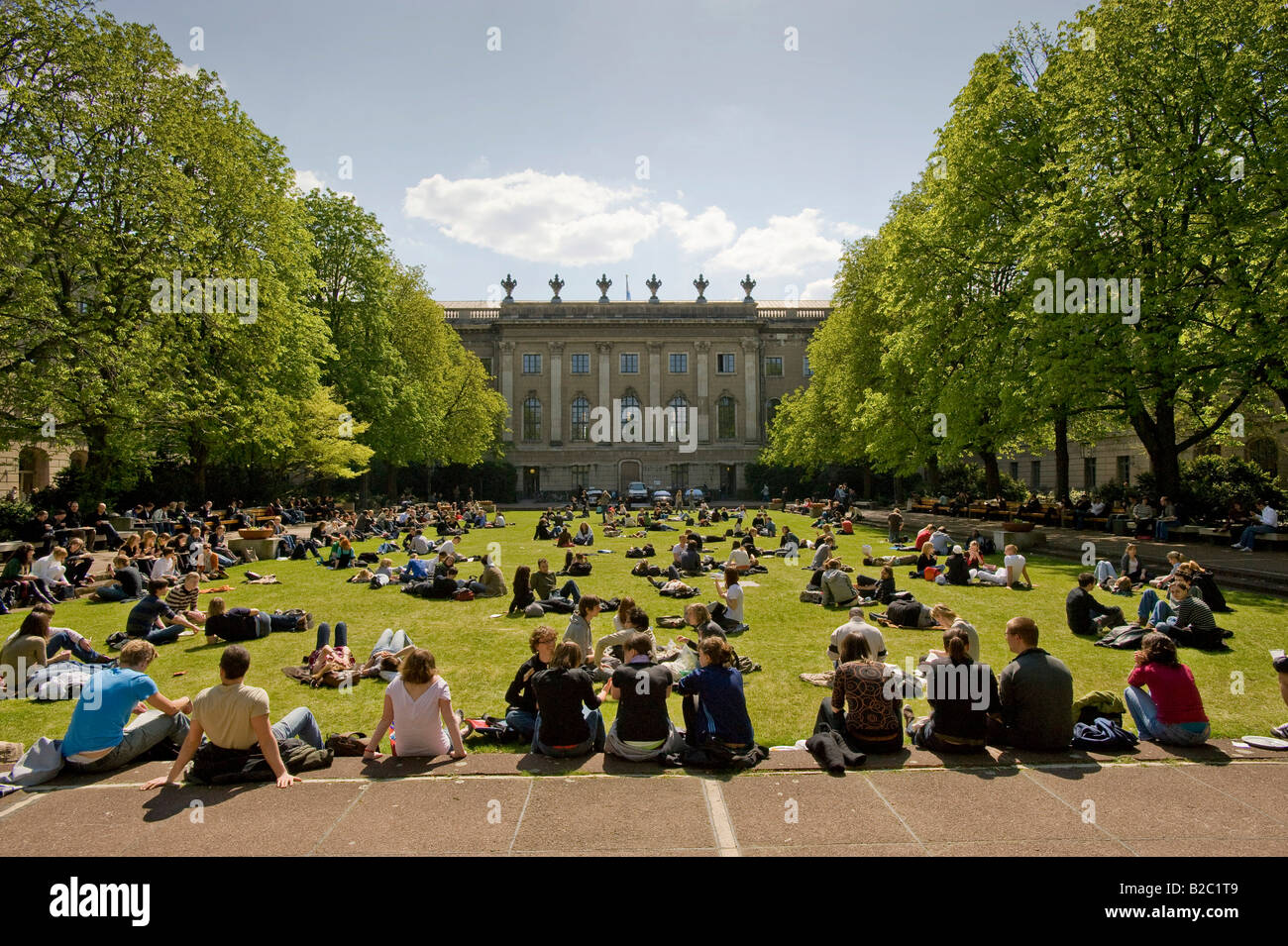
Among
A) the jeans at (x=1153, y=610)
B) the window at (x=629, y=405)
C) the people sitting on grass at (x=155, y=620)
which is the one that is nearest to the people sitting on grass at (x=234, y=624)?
the people sitting on grass at (x=155, y=620)

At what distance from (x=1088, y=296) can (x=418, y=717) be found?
20.7 meters

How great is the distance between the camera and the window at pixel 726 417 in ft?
201

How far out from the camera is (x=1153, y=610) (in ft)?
35.6

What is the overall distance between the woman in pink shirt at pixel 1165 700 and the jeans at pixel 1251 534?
15.4m

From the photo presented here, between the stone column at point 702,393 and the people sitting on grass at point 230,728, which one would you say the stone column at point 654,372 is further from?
the people sitting on grass at point 230,728

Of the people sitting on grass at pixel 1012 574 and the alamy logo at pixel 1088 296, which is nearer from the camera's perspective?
the people sitting on grass at pixel 1012 574

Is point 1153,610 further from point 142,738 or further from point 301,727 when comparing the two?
point 142,738

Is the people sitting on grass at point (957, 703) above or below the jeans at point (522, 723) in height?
above

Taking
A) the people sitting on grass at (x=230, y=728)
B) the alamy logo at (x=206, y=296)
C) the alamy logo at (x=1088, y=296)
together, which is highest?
the alamy logo at (x=206, y=296)

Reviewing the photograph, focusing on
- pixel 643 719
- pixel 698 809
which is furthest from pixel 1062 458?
pixel 698 809

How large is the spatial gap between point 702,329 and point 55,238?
4671 cm
